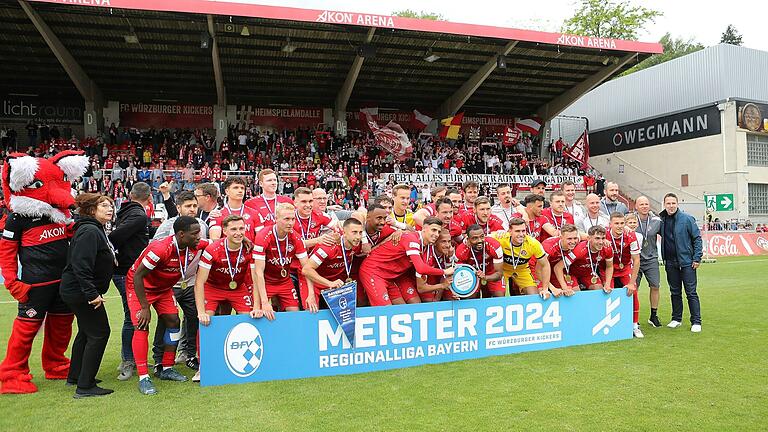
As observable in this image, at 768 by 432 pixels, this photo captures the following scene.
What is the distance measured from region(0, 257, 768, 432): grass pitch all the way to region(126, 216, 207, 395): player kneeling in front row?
0.26m

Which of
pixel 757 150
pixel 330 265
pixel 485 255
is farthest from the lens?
pixel 757 150

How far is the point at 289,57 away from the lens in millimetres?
23719

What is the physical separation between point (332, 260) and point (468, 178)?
2131cm

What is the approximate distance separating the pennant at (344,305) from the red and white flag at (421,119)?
2587 centimetres

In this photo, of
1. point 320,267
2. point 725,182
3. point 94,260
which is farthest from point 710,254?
point 94,260

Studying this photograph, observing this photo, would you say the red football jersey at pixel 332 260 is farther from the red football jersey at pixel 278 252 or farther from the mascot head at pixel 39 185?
the mascot head at pixel 39 185

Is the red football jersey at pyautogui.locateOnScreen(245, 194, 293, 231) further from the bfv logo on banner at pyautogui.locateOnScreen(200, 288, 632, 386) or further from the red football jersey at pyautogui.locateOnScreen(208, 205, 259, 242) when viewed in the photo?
the bfv logo on banner at pyautogui.locateOnScreen(200, 288, 632, 386)

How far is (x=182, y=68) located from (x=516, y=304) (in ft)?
71.4

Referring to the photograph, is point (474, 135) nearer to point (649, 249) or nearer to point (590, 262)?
point (649, 249)

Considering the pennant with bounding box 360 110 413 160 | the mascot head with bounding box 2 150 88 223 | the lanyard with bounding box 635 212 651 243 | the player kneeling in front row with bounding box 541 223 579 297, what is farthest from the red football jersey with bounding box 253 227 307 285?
the pennant with bounding box 360 110 413 160

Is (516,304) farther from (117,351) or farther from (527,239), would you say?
(117,351)

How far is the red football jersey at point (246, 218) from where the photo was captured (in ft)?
20.2

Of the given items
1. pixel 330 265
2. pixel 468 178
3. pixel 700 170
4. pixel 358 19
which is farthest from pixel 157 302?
pixel 700 170

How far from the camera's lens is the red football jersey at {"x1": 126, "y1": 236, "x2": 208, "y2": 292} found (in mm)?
5098
